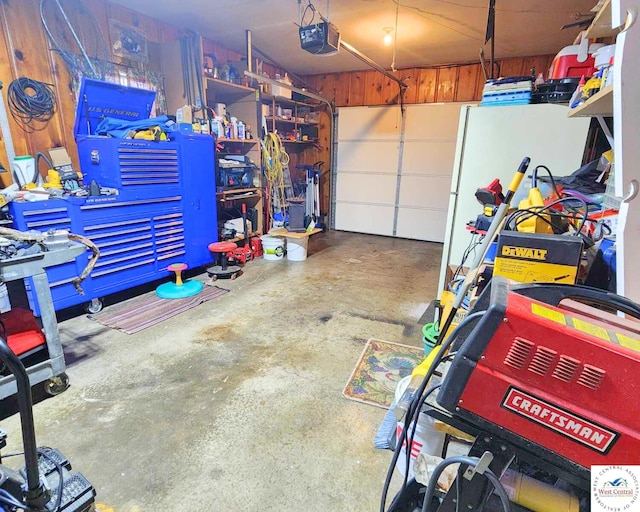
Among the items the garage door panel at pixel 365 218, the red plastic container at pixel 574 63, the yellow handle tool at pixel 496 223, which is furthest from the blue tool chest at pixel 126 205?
the garage door panel at pixel 365 218

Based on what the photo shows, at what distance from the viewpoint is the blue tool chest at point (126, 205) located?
2518mm

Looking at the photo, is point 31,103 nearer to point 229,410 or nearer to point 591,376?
point 229,410

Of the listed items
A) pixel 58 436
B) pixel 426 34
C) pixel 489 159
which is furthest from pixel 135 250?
pixel 426 34

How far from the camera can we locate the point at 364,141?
583 cm

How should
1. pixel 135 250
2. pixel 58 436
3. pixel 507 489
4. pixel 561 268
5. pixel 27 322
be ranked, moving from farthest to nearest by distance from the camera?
1. pixel 135 250
2. pixel 27 322
3. pixel 58 436
4. pixel 561 268
5. pixel 507 489

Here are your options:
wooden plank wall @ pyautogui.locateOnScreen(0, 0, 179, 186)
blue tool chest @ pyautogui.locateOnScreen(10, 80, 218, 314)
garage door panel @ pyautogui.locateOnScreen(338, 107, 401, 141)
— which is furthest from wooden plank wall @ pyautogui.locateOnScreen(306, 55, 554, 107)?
wooden plank wall @ pyautogui.locateOnScreen(0, 0, 179, 186)

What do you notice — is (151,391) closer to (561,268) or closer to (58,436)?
(58,436)

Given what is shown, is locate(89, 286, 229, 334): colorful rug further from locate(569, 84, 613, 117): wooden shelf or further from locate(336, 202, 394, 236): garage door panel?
locate(336, 202, 394, 236): garage door panel

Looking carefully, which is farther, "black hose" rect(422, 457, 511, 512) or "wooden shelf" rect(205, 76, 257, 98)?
"wooden shelf" rect(205, 76, 257, 98)

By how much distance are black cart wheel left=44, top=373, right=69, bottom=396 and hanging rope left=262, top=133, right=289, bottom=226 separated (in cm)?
334

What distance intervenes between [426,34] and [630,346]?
13.8ft

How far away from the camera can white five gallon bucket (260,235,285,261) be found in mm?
4363

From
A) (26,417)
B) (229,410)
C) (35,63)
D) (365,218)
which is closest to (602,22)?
(26,417)

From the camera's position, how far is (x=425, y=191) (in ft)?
18.4
